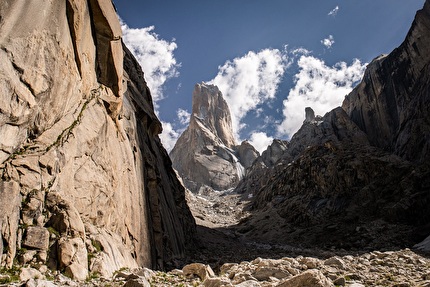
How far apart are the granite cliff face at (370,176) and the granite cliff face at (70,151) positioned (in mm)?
34545

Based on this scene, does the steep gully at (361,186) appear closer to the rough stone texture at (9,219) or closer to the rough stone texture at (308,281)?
the rough stone texture at (9,219)

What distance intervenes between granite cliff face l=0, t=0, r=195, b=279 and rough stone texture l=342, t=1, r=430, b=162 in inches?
2226

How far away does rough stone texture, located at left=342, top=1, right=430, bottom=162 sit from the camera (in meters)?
67.8

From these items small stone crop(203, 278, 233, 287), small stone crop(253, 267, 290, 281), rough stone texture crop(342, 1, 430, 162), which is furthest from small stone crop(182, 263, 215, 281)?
rough stone texture crop(342, 1, 430, 162)

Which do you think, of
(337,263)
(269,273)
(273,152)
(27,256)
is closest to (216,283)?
(269,273)

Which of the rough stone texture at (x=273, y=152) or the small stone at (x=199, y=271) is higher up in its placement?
the rough stone texture at (x=273, y=152)

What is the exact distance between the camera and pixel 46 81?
17828 millimetres

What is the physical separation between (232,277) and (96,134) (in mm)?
13266

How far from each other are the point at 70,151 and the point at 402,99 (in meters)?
85.2

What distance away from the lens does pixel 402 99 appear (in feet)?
270

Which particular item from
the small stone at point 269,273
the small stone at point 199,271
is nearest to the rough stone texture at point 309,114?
the small stone at point 199,271

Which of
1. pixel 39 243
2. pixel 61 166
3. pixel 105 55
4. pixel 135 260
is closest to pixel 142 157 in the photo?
pixel 105 55

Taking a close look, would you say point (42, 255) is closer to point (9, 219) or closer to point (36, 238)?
point (36, 238)

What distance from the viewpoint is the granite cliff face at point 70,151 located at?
13.9 meters
